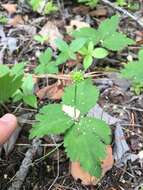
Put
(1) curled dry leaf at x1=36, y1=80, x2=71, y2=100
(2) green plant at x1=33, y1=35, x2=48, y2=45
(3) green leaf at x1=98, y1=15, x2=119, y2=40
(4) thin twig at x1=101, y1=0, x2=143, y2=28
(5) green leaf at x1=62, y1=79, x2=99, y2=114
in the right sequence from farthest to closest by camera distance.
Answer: (4) thin twig at x1=101, y1=0, x2=143, y2=28 < (2) green plant at x1=33, y1=35, x2=48, y2=45 < (3) green leaf at x1=98, y1=15, x2=119, y2=40 < (1) curled dry leaf at x1=36, y1=80, x2=71, y2=100 < (5) green leaf at x1=62, y1=79, x2=99, y2=114

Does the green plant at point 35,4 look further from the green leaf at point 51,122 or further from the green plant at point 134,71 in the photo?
the green leaf at point 51,122

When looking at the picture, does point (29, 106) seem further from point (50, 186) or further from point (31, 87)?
point (50, 186)

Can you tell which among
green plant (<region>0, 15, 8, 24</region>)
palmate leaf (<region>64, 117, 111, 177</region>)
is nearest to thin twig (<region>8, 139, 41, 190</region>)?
palmate leaf (<region>64, 117, 111, 177</region>)

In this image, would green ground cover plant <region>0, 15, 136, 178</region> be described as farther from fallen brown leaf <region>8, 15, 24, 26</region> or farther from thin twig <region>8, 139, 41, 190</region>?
fallen brown leaf <region>8, 15, 24, 26</region>

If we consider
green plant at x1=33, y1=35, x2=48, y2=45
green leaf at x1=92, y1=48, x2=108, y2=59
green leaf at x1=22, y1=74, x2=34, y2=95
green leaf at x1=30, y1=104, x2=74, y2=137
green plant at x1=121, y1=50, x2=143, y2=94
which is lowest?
green leaf at x1=30, y1=104, x2=74, y2=137

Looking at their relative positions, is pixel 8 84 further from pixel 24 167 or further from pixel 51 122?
pixel 24 167

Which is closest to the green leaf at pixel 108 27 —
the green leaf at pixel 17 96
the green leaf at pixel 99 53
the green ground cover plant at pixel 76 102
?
→ the green ground cover plant at pixel 76 102

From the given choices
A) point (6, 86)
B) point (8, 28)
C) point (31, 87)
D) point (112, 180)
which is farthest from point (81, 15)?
point (112, 180)
